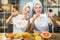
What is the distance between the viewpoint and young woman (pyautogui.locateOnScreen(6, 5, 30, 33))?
5.44ft

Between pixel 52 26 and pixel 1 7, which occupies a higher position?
pixel 1 7

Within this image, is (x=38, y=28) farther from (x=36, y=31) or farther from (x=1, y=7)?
(x=1, y=7)

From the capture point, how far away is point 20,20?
5.46 feet

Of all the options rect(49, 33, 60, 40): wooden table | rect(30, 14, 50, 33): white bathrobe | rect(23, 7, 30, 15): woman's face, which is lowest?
rect(49, 33, 60, 40): wooden table

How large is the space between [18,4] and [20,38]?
0.31 m

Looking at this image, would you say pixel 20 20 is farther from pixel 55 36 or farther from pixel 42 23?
pixel 55 36

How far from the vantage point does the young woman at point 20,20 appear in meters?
1.66

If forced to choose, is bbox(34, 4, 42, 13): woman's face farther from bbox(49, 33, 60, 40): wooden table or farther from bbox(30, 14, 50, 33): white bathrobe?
bbox(49, 33, 60, 40): wooden table

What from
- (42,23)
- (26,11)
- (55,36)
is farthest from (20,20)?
(55,36)

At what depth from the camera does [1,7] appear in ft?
5.42

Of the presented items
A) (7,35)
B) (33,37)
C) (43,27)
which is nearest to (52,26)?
(43,27)

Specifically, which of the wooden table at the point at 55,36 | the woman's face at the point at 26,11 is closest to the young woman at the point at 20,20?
the woman's face at the point at 26,11

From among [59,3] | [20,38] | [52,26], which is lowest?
[20,38]

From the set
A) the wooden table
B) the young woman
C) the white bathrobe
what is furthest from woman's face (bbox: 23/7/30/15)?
the wooden table
